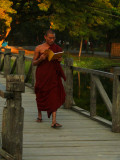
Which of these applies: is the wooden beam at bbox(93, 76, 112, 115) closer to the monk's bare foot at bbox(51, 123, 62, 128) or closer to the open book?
the monk's bare foot at bbox(51, 123, 62, 128)

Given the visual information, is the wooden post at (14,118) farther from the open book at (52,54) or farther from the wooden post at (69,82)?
the wooden post at (69,82)

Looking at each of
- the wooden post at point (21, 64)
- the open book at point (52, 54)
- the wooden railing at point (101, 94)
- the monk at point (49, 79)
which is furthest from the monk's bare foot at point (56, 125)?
the wooden post at point (21, 64)

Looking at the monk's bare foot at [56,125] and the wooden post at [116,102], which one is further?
the monk's bare foot at [56,125]

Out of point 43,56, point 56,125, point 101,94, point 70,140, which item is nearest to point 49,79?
point 43,56

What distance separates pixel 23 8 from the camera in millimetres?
34750

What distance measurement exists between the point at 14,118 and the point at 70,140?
178 cm

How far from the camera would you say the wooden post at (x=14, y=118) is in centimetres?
450

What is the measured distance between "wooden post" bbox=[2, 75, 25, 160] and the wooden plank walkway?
526 millimetres

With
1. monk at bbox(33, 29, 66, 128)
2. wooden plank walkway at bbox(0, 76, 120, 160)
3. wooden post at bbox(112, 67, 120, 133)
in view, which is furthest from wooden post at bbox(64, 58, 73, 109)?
wooden post at bbox(112, 67, 120, 133)

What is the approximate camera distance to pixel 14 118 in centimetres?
461

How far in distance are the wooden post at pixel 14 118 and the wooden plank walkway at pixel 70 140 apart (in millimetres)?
526

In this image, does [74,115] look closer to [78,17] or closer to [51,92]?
[51,92]

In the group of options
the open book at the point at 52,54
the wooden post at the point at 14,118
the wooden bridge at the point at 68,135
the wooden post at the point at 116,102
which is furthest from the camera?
the open book at the point at 52,54

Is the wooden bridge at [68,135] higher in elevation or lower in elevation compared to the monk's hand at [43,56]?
lower
